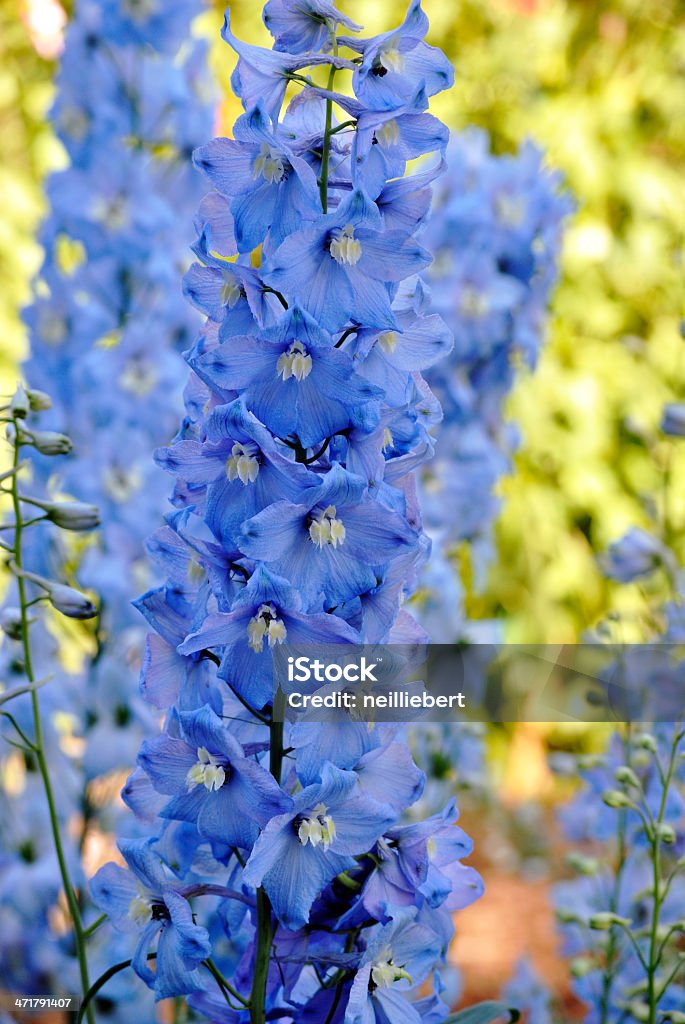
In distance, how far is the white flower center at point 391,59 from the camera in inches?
29.5

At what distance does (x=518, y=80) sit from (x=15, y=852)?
9.21 feet

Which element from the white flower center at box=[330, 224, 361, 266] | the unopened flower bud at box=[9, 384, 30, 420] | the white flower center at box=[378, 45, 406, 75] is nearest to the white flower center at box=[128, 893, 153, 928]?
the unopened flower bud at box=[9, 384, 30, 420]

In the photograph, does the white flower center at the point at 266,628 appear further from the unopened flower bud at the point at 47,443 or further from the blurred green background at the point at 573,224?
the blurred green background at the point at 573,224

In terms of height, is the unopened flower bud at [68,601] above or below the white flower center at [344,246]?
below

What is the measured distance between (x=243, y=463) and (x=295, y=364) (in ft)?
0.23

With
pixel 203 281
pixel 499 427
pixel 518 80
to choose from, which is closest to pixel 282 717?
pixel 203 281

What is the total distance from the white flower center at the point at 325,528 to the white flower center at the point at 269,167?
219mm

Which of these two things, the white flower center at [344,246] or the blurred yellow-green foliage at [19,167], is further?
the blurred yellow-green foliage at [19,167]

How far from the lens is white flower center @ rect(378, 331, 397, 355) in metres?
0.78

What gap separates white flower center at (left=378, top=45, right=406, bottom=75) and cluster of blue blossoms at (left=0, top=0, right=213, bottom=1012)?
2.79 feet

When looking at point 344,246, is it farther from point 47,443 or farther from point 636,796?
point 636,796

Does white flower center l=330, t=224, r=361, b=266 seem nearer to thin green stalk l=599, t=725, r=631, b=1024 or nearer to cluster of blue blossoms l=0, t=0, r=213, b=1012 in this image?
thin green stalk l=599, t=725, r=631, b=1024

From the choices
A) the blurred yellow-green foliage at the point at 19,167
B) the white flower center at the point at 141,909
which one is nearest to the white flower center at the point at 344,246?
the white flower center at the point at 141,909

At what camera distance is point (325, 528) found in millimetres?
718
